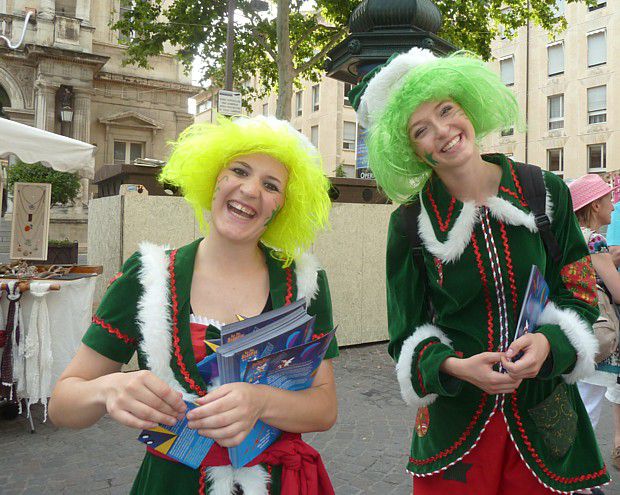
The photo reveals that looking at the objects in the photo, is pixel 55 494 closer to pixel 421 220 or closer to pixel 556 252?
pixel 421 220

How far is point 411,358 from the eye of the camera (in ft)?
5.13

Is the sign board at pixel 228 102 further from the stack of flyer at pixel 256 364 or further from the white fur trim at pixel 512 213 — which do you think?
the stack of flyer at pixel 256 364

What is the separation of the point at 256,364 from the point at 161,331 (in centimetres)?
32

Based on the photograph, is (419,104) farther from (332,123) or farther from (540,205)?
(332,123)

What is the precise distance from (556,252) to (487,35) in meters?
13.9

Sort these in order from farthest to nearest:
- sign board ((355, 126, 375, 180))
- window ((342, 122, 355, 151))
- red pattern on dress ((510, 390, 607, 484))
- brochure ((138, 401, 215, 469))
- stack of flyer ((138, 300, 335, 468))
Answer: window ((342, 122, 355, 151)) < sign board ((355, 126, 375, 180)) < red pattern on dress ((510, 390, 607, 484)) < brochure ((138, 401, 215, 469)) < stack of flyer ((138, 300, 335, 468))

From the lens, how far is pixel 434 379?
1.45 meters

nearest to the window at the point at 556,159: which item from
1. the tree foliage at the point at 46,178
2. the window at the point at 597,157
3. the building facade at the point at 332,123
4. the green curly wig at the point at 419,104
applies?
the window at the point at 597,157

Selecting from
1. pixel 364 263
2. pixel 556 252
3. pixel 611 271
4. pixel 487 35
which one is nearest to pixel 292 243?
pixel 556 252

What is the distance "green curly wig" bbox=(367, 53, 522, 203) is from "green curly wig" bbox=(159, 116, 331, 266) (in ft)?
0.78

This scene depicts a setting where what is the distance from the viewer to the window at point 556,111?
26.6 metres

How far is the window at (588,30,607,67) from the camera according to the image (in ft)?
81.0

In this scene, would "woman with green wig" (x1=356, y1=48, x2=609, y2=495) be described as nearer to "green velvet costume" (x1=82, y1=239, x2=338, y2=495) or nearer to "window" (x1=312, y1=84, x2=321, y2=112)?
"green velvet costume" (x1=82, y1=239, x2=338, y2=495)

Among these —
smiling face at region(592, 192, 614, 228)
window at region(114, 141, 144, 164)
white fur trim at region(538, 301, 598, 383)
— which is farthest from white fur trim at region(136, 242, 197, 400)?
window at region(114, 141, 144, 164)
